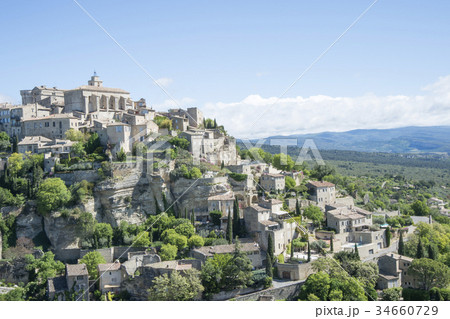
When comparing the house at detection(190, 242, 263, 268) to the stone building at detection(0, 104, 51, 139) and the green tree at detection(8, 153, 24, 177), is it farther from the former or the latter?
the stone building at detection(0, 104, 51, 139)

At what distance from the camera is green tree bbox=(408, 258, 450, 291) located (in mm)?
34188

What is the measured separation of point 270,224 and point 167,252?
31.8 ft

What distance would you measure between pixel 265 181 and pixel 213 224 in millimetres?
10624

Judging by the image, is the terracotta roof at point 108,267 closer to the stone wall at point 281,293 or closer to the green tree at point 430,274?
the stone wall at point 281,293

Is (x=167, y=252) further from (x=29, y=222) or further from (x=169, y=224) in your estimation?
(x=29, y=222)

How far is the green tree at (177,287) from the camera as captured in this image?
30.6 m

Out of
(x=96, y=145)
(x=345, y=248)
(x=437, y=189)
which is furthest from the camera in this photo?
(x=437, y=189)

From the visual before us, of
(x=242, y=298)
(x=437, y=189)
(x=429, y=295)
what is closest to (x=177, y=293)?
(x=242, y=298)

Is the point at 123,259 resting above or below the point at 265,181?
below

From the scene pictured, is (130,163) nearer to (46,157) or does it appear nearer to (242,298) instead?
(46,157)

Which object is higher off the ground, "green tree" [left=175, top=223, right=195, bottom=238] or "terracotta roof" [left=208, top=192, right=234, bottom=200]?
"terracotta roof" [left=208, top=192, right=234, bottom=200]

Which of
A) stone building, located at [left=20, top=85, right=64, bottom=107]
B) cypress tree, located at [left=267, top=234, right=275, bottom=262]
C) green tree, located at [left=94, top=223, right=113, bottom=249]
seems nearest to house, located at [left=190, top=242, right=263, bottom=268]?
cypress tree, located at [left=267, top=234, right=275, bottom=262]

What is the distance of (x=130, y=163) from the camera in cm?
4491

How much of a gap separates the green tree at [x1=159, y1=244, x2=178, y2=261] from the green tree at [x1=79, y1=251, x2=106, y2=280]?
5.18 meters
